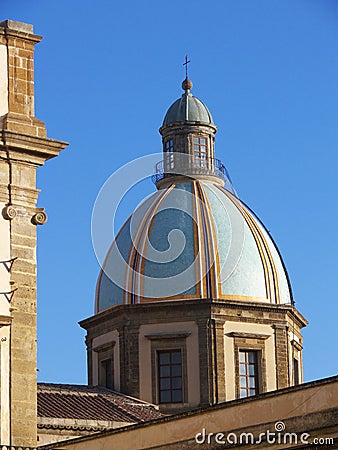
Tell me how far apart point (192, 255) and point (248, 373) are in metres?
3.42

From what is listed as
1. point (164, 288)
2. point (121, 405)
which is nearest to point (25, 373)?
point (121, 405)

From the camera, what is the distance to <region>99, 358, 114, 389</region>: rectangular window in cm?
4325

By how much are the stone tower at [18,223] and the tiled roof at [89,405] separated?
36.9ft

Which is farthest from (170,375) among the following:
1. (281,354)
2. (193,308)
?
(281,354)

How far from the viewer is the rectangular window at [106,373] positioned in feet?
142

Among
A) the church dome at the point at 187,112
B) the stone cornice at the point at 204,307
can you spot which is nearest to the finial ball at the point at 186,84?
the church dome at the point at 187,112

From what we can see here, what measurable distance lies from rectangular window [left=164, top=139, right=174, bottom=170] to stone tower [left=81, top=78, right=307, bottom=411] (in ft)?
2.90

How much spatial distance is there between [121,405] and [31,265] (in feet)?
47.1

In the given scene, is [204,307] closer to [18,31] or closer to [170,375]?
[170,375]

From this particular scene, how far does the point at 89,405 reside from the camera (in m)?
39.1

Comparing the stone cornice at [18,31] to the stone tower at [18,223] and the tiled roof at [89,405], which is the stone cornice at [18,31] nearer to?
the stone tower at [18,223]

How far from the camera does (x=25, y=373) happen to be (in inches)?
1006

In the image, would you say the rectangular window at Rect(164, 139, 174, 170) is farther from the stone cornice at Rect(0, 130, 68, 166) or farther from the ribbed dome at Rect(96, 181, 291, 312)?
the stone cornice at Rect(0, 130, 68, 166)

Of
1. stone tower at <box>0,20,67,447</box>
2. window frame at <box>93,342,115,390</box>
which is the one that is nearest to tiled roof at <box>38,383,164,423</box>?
window frame at <box>93,342,115,390</box>
